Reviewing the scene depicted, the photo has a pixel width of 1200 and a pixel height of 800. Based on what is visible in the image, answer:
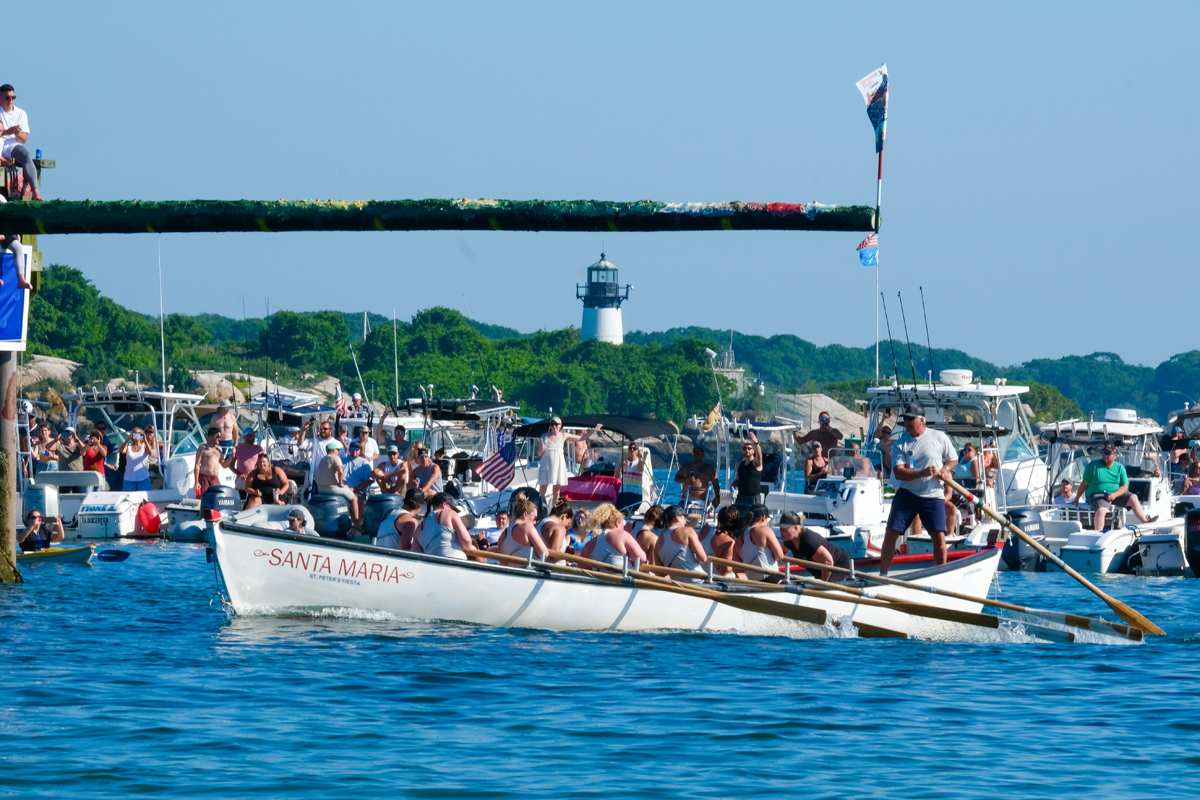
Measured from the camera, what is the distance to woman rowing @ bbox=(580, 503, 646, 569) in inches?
609

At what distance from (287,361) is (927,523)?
96468 millimetres

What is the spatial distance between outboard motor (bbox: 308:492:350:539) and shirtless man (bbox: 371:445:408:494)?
1976mm

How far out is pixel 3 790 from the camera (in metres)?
9.01

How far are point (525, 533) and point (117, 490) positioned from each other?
608 inches

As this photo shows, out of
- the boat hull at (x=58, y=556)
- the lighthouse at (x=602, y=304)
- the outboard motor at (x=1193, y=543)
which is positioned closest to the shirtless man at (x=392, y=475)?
the boat hull at (x=58, y=556)

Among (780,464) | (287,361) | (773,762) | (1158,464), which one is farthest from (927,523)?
(287,361)

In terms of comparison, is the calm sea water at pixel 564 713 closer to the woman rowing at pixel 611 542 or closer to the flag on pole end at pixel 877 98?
the woman rowing at pixel 611 542

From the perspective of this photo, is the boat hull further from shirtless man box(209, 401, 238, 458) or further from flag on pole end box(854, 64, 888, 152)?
flag on pole end box(854, 64, 888, 152)

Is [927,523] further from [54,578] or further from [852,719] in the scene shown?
[54,578]

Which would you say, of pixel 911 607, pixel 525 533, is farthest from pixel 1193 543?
pixel 525 533

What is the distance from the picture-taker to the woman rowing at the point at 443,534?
1537cm

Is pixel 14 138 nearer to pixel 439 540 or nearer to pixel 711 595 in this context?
pixel 439 540

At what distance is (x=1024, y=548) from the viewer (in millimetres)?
24750

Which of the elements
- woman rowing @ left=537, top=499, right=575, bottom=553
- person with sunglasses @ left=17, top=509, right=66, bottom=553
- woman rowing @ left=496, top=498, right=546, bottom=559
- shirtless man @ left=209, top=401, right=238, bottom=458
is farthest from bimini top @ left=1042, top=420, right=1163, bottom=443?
person with sunglasses @ left=17, top=509, right=66, bottom=553
